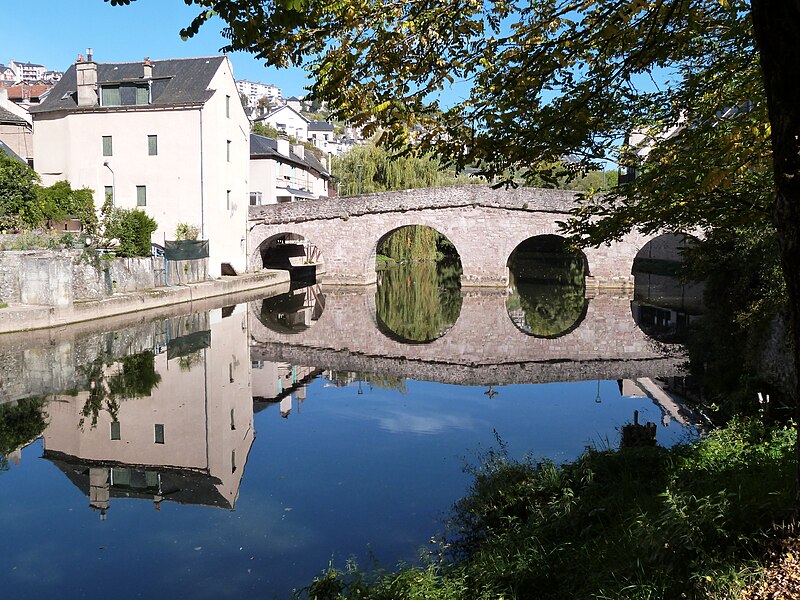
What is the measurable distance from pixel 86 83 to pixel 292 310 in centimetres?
1075

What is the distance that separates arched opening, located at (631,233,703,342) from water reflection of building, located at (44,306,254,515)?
539 centimetres

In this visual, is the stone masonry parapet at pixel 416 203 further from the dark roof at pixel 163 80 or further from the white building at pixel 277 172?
the dark roof at pixel 163 80

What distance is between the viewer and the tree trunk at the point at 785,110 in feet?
8.63

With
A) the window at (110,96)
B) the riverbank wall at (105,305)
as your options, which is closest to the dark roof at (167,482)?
the riverbank wall at (105,305)

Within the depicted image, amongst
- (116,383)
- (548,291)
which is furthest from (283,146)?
(116,383)

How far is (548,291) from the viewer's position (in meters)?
27.5

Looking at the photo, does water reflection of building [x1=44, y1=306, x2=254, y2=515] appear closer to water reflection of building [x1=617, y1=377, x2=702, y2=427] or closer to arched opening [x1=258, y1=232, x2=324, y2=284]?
water reflection of building [x1=617, y1=377, x2=702, y2=427]

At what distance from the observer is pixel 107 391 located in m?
10.2

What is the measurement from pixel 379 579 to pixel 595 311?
1797cm

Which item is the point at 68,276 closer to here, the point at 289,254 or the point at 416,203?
the point at 416,203

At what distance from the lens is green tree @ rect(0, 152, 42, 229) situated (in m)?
17.9

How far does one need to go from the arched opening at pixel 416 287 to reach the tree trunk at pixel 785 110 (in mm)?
13501

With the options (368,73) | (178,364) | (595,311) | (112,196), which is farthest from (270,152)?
(368,73)

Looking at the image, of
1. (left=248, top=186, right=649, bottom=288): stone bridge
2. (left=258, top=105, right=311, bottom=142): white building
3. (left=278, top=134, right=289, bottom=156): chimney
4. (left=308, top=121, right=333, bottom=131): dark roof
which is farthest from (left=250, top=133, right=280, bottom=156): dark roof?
(left=308, top=121, right=333, bottom=131): dark roof
